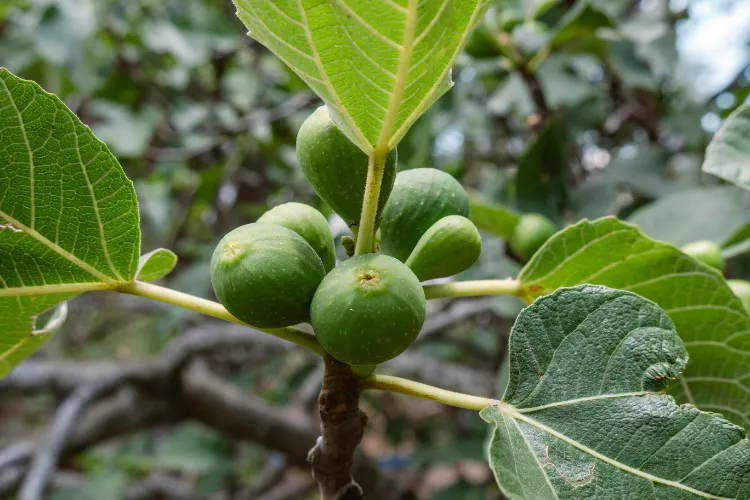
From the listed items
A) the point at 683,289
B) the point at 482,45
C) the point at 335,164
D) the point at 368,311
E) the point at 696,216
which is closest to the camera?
the point at 368,311

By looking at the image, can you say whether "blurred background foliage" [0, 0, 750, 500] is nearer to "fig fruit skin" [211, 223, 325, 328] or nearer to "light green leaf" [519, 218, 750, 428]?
"light green leaf" [519, 218, 750, 428]

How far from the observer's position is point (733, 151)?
3.07 feet

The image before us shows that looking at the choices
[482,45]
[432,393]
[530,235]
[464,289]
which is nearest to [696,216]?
[530,235]

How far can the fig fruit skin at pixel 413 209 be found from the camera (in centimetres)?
85

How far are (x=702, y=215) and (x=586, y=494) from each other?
1.04 m

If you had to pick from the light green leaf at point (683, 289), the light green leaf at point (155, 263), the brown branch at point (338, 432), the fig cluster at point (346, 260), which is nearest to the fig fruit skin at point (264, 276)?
the fig cluster at point (346, 260)

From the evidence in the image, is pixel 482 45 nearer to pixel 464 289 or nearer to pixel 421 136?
pixel 421 136

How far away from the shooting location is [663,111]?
2.73 meters

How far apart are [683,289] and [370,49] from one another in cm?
58

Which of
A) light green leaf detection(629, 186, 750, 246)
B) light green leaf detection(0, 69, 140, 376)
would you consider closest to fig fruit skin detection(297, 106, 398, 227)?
light green leaf detection(0, 69, 140, 376)

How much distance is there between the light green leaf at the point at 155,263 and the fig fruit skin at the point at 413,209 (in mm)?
322

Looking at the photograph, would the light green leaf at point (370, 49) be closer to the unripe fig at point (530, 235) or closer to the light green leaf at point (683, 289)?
the light green leaf at point (683, 289)

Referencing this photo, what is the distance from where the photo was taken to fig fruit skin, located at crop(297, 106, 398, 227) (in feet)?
2.56

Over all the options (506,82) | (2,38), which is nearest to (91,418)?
(2,38)
